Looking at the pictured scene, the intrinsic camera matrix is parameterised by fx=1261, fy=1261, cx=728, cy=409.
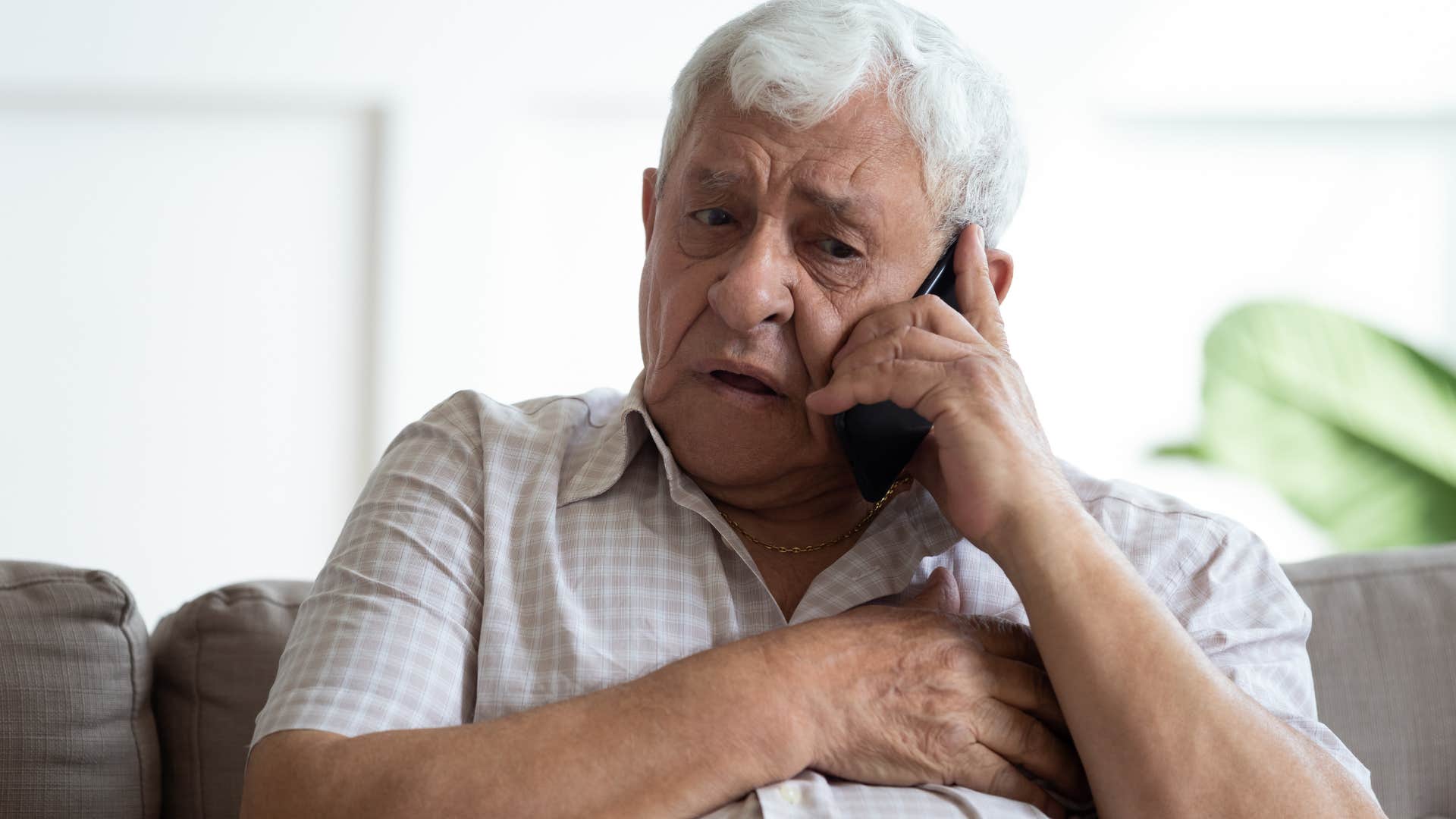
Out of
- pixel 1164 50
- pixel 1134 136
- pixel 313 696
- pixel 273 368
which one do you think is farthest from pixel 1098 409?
pixel 313 696

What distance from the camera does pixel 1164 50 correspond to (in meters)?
3.33

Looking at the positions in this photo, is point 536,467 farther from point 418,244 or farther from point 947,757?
point 418,244

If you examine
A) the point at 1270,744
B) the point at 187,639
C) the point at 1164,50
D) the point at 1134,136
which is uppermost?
the point at 1164,50

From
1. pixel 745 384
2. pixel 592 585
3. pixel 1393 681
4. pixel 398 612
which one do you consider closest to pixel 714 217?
pixel 745 384

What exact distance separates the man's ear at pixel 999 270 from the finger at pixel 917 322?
0.18m

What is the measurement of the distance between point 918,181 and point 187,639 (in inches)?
39.8

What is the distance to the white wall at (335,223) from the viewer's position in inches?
126

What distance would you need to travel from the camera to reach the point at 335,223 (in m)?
3.25

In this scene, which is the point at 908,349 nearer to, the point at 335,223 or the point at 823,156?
the point at 823,156

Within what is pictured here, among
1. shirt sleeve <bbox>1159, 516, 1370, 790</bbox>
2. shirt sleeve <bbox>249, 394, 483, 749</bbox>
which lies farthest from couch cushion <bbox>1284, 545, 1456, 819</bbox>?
shirt sleeve <bbox>249, 394, 483, 749</bbox>

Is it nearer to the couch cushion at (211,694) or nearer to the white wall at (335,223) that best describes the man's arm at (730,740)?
the couch cushion at (211,694)

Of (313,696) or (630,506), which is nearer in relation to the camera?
(313,696)

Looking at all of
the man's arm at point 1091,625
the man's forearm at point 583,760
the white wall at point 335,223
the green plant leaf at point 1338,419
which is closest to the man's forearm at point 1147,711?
the man's arm at point 1091,625

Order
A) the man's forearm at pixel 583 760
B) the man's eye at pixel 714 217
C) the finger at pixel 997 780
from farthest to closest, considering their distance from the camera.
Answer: the man's eye at pixel 714 217, the finger at pixel 997 780, the man's forearm at pixel 583 760
